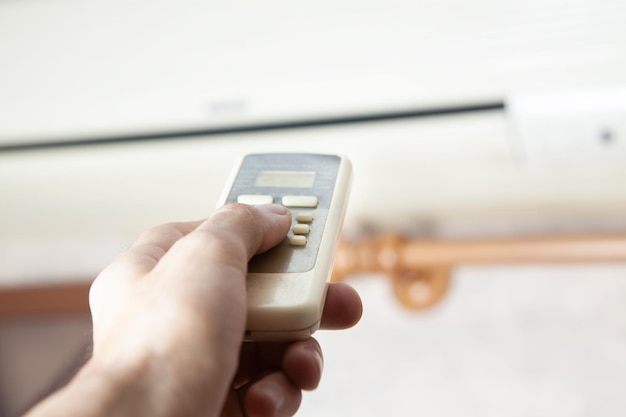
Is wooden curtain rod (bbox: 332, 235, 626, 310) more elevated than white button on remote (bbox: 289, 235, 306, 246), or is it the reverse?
white button on remote (bbox: 289, 235, 306, 246)

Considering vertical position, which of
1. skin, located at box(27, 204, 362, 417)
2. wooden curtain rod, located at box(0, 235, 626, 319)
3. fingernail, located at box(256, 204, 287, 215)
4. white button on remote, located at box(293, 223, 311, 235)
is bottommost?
wooden curtain rod, located at box(0, 235, 626, 319)

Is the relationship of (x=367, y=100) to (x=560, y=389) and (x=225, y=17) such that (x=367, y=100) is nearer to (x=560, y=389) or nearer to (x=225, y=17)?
(x=225, y=17)

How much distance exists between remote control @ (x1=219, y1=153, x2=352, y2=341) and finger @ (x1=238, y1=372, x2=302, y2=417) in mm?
34

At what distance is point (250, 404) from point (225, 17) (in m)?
0.40

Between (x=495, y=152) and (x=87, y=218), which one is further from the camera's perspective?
(x=87, y=218)

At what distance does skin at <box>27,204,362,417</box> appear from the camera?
31cm

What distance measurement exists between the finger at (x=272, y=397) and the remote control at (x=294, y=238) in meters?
0.03

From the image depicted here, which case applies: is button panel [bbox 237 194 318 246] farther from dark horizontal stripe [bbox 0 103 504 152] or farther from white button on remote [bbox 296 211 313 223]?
dark horizontal stripe [bbox 0 103 504 152]

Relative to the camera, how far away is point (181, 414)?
32cm

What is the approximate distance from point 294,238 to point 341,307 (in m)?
0.08

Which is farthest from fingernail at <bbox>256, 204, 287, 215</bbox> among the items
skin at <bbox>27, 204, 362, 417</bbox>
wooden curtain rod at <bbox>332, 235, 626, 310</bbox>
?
wooden curtain rod at <bbox>332, 235, 626, 310</bbox>

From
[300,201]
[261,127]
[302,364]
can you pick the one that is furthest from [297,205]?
[261,127]

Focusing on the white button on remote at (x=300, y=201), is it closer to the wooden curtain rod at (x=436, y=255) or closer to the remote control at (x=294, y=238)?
the remote control at (x=294, y=238)

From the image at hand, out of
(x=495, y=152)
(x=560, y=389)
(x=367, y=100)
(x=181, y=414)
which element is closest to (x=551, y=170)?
(x=495, y=152)
